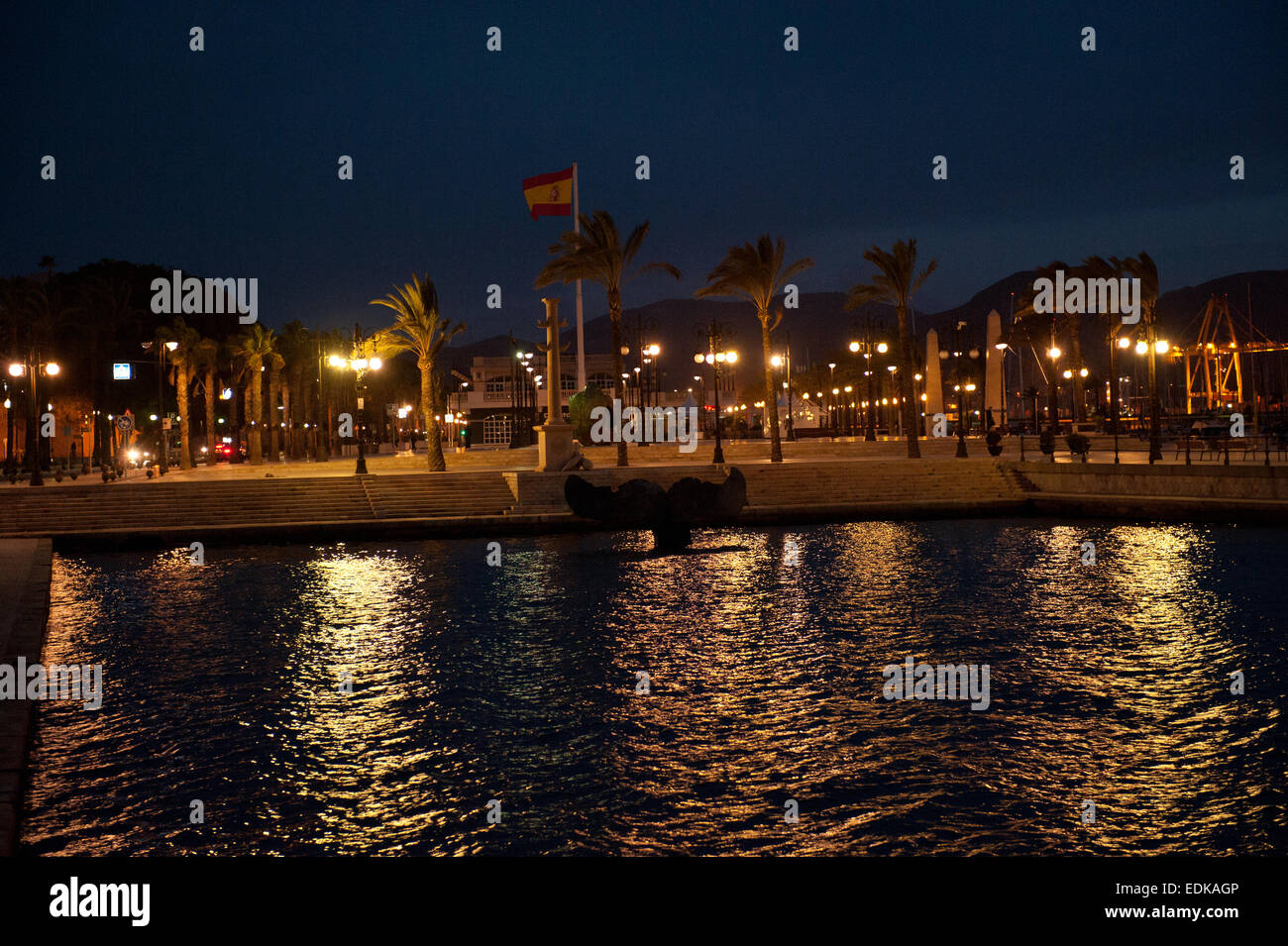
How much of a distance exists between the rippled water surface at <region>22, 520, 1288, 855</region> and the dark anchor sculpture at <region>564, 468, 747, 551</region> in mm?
4356

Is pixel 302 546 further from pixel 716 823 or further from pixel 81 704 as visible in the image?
pixel 716 823

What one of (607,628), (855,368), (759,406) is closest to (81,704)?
(607,628)

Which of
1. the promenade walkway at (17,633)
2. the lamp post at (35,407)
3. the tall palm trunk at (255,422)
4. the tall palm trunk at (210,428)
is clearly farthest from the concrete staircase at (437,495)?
the tall palm trunk at (210,428)

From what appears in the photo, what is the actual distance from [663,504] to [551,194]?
25204mm

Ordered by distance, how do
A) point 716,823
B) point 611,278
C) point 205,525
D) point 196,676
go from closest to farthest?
point 716,823 → point 196,676 → point 205,525 → point 611,278

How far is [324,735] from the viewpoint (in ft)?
33.6

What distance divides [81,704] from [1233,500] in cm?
2603

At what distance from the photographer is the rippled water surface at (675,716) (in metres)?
7.67

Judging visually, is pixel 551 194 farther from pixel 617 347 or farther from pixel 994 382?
pixel 994 382

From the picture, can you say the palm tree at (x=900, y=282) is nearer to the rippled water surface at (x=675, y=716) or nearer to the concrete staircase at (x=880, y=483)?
the concrete staircase at (x=880, y=483)

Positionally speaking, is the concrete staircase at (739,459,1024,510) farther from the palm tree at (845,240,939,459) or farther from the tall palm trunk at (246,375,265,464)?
the tall palm trunk at (246,375,265,464)

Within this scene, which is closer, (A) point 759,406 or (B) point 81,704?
(B) point 81,704

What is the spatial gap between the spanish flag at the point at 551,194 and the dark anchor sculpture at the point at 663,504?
22.2m

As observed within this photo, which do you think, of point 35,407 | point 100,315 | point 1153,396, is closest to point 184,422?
point 35,407
